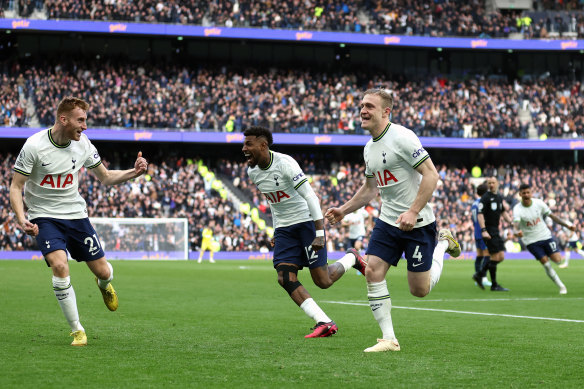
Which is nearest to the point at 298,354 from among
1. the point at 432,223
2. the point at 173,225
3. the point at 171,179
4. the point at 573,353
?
the point at 432,223

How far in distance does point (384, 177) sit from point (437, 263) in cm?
123

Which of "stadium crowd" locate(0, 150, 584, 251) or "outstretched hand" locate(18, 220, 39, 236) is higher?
"outstretched hand" locate(18, 220, 39, 236)

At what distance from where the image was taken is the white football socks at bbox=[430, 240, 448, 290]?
866 centimetres

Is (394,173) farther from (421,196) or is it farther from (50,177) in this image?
(50,177)

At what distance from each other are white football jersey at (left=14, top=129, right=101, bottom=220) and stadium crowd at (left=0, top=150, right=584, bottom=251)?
101 ft

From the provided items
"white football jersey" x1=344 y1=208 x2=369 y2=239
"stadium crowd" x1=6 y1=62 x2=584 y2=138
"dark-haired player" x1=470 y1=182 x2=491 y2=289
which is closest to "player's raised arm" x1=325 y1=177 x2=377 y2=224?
"dark-haired player" x1=470 y1=182 x2=491 y2=289

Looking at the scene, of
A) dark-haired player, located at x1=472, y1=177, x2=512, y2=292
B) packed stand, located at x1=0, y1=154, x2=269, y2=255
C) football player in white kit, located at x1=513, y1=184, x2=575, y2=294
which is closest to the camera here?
football player in white kit, located at x1=513, y1=184, x2=575, y2=294

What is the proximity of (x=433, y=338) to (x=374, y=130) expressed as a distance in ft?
8.25

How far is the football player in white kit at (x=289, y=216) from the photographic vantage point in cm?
984

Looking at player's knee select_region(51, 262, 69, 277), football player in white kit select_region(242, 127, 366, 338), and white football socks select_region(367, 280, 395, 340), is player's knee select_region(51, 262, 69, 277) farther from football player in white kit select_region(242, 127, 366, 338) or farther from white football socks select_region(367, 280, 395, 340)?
white football socks select_region(367, 280, 395, 340)

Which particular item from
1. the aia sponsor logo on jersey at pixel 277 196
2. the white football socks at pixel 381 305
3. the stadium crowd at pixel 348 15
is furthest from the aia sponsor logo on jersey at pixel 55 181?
the stadium crowd at pixel 348 15

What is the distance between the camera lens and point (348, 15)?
5200cm

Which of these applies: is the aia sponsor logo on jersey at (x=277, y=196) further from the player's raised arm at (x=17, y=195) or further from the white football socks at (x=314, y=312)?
the player's raised arm at (x=17, y=195)

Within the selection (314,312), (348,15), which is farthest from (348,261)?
(348,15)
